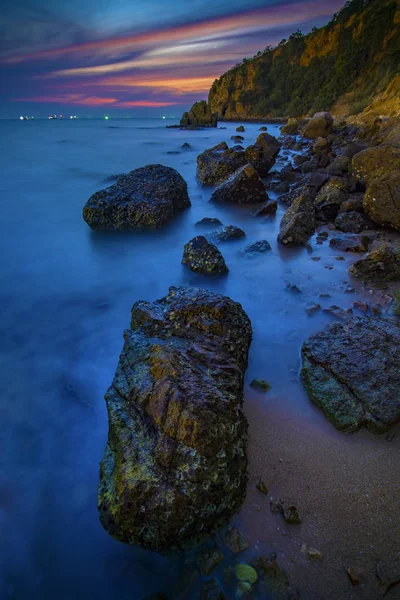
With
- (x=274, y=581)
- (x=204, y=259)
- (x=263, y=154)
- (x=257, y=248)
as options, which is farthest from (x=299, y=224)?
(x=263, y=154)

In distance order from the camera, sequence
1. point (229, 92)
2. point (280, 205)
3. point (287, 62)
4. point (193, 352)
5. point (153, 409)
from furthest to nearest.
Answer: point (229, 92)
point (287, 62)
point (280, 205)
point (193, 352)
point (153, 409)

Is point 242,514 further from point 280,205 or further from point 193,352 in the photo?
point 280,205

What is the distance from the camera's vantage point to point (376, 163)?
24.0ft

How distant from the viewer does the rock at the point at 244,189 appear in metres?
8.77

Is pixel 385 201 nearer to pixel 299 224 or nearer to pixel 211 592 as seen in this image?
pixel 299 224

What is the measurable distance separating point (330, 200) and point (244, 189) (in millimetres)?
2546

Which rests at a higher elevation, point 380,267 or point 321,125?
point 321,125

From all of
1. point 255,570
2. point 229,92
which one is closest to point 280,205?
point 255,570

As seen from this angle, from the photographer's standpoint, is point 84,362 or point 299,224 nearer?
point 84,362

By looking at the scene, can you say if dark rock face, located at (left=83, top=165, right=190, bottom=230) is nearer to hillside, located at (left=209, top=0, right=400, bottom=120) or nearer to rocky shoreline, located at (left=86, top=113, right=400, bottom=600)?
rocky shoreline, located at (left=86, top=113, right=400, bottom=600)

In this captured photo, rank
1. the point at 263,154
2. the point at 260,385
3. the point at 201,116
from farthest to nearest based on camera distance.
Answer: the point at 201,116, the point at 263,154, the point at 260,385

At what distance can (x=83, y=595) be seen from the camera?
5.89ft

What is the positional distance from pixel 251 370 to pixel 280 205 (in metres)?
→ 6.56

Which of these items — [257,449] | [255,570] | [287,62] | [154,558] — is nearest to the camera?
[255,570]
